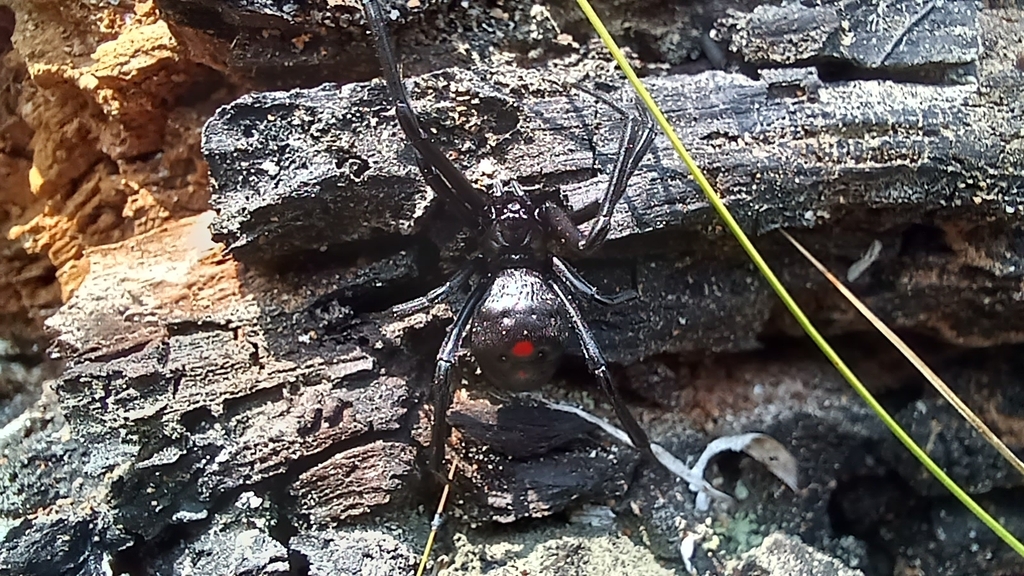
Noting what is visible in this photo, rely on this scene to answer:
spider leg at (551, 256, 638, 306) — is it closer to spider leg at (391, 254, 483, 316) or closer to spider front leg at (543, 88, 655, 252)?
spider front leg at (543, 88, 655, 252)

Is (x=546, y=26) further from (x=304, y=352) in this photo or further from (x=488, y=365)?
(x=304, y=352)

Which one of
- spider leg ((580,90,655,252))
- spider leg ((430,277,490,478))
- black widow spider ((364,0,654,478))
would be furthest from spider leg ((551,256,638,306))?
spider leg ((430,277,490,478))

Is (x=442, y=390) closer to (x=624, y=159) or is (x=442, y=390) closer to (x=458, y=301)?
(x=458, y=301)

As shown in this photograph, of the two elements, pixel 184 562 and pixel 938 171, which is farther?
pixel 938 171

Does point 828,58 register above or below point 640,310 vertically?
above

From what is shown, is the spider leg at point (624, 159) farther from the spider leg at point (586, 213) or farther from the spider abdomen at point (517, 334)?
the spider abdomen at point (517, 334)

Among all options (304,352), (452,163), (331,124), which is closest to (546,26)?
(452,163)

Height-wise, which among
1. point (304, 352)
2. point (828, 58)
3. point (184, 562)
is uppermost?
point (828, 58)
